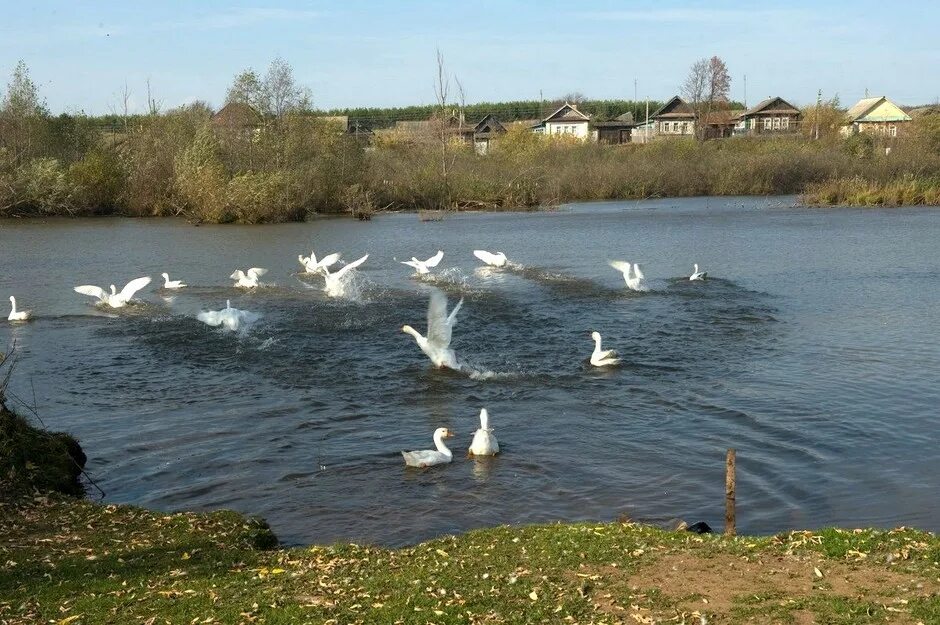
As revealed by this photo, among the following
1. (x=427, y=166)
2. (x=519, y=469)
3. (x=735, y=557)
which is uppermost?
(x=427, y=166)

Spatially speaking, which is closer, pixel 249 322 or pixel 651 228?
pixel 249 322

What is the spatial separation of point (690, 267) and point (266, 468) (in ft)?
62.7

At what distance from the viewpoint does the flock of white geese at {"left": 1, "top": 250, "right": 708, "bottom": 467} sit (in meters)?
12.1

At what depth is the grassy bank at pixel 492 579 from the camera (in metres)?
6.02

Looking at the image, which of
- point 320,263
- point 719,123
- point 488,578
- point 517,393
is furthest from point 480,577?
point 719,123

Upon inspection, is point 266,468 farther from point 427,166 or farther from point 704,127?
point 704,127

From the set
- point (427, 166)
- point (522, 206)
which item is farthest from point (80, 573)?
point (427, 166)

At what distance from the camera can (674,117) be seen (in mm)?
109875

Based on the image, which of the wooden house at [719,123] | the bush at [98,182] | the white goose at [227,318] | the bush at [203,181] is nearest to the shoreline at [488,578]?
the white goose at [227,318]

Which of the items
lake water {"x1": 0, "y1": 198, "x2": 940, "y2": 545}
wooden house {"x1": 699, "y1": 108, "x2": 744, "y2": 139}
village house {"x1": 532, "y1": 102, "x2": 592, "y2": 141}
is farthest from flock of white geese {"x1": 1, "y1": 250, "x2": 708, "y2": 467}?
village house {"x1": 532, "y1": 102, "x2": 592, "y2": 141}

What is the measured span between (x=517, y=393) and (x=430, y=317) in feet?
7.14

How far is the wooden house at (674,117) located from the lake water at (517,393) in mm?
82805

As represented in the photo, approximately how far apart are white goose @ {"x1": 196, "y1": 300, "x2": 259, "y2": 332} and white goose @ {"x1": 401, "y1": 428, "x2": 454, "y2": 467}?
831 cm

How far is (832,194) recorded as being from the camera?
50.6m
